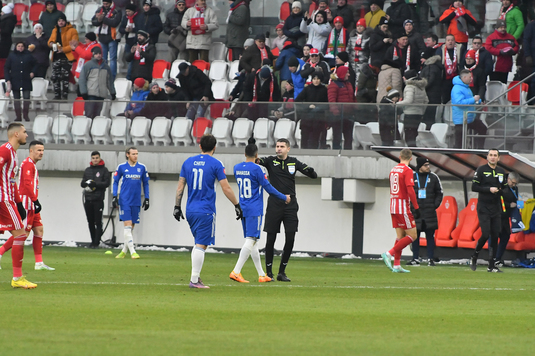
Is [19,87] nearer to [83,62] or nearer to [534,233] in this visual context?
[83,62]

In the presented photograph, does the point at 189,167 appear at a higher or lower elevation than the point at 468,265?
higher

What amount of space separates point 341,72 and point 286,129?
1901mm

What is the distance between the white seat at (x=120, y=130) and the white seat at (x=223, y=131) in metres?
2.30

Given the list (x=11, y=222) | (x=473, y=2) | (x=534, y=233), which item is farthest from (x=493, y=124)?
(x=11, y=222)

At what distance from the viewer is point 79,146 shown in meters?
23.3

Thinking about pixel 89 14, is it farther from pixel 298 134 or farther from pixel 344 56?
pixel 298 134

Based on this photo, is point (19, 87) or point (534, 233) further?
point (19, 87)

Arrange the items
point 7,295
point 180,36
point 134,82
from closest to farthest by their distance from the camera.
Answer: point 7,295 → point 134,82 → point 180,36

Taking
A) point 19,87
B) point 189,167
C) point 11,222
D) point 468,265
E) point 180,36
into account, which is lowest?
point 468,265

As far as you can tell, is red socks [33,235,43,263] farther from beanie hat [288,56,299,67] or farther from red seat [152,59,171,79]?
red seat [152,59,171,79]

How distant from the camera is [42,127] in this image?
23234 millimetres

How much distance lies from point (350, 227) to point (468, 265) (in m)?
3.64

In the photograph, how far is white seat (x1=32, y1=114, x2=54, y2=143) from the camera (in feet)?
76.0

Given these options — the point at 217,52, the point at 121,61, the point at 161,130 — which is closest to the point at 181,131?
the point at 161,130
